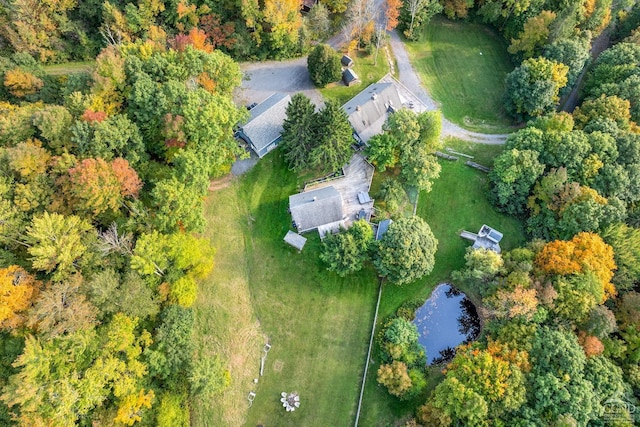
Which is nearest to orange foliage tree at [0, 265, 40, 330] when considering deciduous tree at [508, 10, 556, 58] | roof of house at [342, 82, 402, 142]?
roof of house at [342, 82, 402, 142]

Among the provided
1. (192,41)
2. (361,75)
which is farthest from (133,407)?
(361,75)

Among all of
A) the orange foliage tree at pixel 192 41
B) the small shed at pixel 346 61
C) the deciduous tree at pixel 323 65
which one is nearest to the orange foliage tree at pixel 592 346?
the deciduous tree at pixel 323 65

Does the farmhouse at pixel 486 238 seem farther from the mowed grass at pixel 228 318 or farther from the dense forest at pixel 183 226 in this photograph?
the mowed grass at pixel 228 318

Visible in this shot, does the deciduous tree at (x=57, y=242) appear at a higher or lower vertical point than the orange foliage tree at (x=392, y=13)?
lower

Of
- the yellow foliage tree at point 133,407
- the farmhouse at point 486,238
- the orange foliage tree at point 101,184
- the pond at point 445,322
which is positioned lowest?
the pond at point 445,322

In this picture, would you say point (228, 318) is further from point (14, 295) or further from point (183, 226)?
point (14, 295)

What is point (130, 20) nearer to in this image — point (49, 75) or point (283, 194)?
point (49, 75)

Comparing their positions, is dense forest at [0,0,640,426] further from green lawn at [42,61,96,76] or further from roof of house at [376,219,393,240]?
roof of house at [376,219,393,240]

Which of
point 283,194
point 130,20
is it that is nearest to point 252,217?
point 283,194
